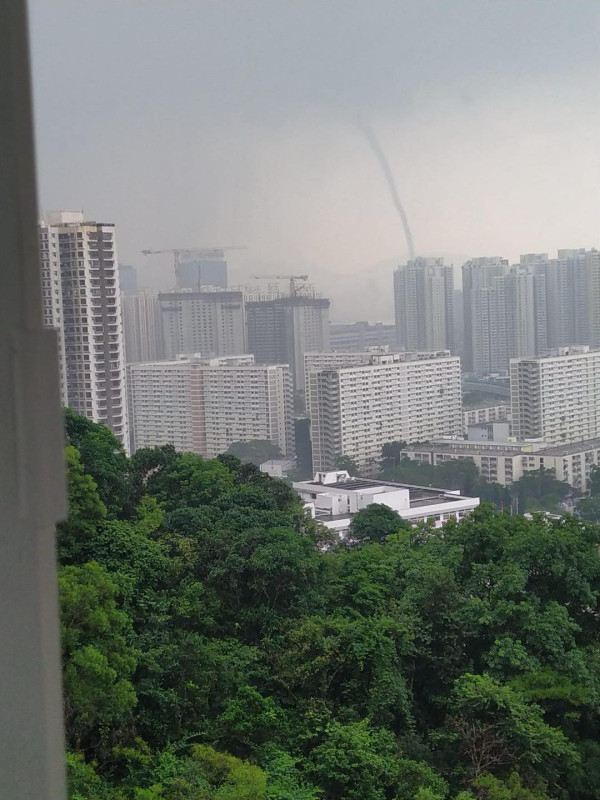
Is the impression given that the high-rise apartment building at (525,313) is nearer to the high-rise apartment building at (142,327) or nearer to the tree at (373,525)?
the tree at (373,525)

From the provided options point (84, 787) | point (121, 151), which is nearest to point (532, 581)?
point (84, 787)

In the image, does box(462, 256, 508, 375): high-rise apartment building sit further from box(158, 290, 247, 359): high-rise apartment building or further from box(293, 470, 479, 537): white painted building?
box(158, 290, 247, 359): high-rise apartment building

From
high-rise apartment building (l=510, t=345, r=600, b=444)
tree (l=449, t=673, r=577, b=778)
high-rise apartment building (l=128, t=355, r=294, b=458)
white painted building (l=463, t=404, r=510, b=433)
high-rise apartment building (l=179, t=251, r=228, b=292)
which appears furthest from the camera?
high-rise apartment building (l=179, t=251, r=228, b=292)

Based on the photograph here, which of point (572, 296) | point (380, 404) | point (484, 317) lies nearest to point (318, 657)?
point (380, 404)

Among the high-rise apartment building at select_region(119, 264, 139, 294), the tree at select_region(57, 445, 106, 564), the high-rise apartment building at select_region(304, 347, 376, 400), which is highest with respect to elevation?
the high-rise apartment building at select_region(119, 264, 139, 294)

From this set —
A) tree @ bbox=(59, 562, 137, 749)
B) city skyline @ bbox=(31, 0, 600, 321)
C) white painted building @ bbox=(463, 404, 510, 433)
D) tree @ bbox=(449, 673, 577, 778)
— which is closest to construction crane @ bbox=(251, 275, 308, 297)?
city skyline @ bbox=(31, 0, 600, 321)

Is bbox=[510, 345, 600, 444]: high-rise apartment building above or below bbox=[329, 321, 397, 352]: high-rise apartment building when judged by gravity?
below
